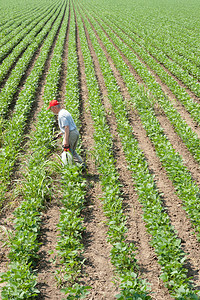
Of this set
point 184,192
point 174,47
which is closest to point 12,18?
point 174,47

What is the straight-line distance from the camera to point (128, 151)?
7047mm

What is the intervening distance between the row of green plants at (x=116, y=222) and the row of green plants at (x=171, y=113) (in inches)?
85.9

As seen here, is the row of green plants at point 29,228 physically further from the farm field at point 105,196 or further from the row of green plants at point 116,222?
the row of green plants at point 116,222

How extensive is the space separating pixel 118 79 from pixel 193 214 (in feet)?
30.6

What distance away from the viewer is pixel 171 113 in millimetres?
9062

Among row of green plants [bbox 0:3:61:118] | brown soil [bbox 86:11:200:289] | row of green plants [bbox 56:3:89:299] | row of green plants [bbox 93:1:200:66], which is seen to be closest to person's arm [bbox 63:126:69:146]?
row of green plants [bbox 56:3:89:299]

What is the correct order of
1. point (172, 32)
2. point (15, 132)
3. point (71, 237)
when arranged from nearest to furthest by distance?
1. point (71, 237)
2. point (15, 132)
3. point (172, 32)

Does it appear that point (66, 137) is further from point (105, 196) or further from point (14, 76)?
point (14, 76)

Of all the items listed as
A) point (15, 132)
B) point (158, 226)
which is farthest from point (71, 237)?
point (15, 132)

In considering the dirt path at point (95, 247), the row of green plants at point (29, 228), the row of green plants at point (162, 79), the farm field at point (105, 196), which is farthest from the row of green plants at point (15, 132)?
the row of green plants at point (162, 79)

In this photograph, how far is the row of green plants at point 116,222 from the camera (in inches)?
146

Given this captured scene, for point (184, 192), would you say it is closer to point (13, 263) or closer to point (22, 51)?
point (13, 263)

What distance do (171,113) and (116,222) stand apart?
17.5 ft

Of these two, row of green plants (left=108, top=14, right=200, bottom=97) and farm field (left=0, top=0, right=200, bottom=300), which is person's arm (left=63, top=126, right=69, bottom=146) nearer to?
farm field (left=0, top=0, right=200, bottom=300)
